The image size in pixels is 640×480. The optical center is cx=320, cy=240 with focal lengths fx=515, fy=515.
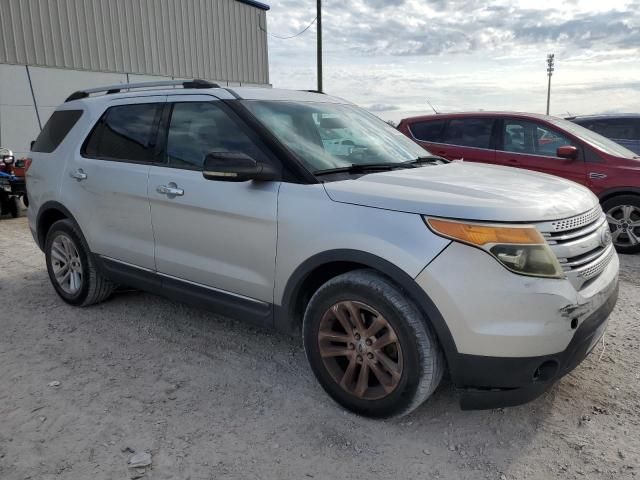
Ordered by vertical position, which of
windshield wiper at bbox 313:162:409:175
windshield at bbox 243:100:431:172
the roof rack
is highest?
the roof rack

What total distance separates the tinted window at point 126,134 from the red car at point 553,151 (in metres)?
4.63

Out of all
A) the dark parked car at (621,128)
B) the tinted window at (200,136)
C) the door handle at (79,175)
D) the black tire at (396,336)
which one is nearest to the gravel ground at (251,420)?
the black tire at (396,336)

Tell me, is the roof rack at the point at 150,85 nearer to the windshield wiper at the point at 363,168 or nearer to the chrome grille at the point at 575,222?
the windshield wiper at the point at 363,168

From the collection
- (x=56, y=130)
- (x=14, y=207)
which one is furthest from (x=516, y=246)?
(x=14, y=207)

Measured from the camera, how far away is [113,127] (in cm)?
401

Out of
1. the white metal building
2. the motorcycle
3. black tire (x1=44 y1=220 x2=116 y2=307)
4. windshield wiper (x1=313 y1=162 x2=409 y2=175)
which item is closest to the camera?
windshield wiper (x1=313 y1=162 x2=409 y2=175)

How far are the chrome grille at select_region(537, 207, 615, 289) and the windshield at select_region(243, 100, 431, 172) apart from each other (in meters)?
1.16

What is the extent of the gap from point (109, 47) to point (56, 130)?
12.0 metres

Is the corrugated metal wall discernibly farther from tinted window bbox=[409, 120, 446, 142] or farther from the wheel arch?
tinted window bbox=[409, 120, 446, 142]

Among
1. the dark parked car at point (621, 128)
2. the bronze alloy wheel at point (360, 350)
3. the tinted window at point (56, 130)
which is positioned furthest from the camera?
the dark parked car at point (621, 128)

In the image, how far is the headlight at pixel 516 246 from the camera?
Result: 7.42 ft

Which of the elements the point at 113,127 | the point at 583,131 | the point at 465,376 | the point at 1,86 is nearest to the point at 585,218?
the point at 465,376

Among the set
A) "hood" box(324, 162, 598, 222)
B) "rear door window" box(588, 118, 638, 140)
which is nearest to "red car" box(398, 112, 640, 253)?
"rear door window" box(588, 118, 638, 140)

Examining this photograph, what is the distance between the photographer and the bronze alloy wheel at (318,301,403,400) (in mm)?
2561
